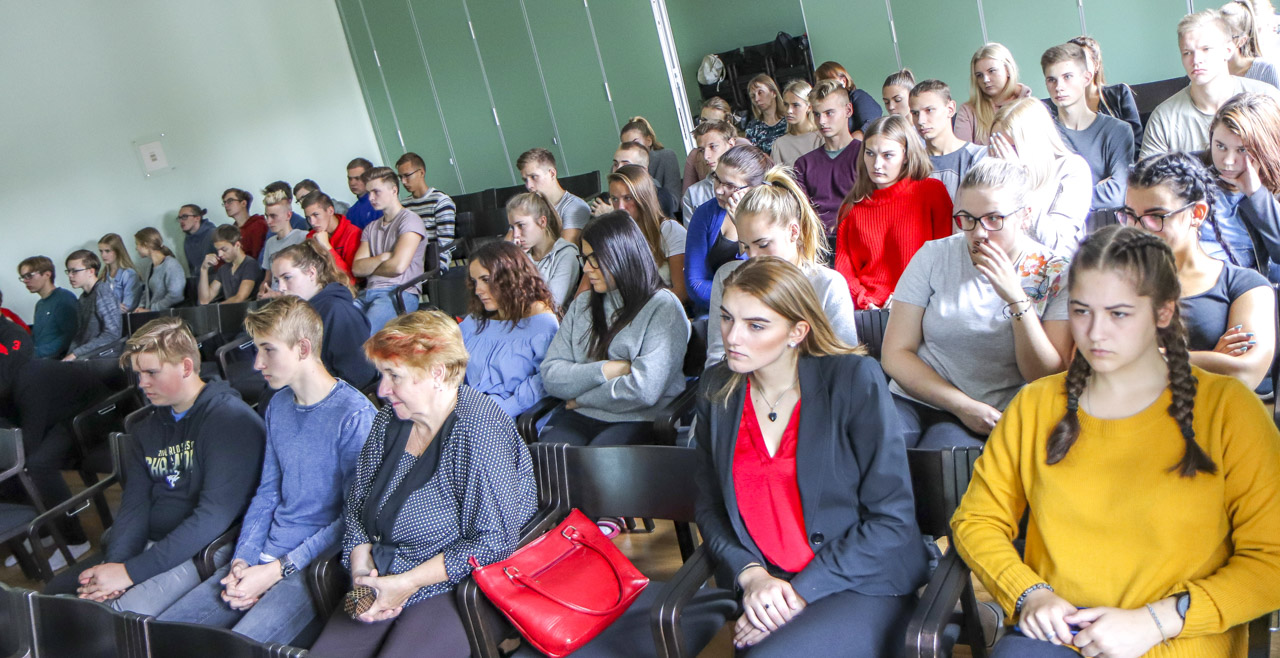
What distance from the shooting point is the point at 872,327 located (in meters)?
2.92

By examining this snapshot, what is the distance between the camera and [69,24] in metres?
7.09

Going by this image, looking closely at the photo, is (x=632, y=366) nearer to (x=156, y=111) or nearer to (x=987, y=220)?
(x=987, y=220)

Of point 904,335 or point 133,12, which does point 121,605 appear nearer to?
point 904,335

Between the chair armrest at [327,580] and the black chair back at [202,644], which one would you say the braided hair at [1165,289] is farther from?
the chair armrest at [327,580]

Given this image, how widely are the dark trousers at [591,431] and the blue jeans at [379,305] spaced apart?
84.6 inches

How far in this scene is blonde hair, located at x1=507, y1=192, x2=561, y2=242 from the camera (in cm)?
416

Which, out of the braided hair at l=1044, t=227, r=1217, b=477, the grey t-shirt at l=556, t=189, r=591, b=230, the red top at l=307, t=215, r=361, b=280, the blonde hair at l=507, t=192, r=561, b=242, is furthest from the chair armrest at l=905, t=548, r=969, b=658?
the red top at l=307, t=215, r=361, b=280

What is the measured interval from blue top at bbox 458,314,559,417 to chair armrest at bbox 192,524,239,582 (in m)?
0.97

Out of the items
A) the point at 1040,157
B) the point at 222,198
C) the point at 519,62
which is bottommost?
the point at 1040,157

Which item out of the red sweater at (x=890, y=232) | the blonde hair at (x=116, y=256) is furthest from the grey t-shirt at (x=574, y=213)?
the blonde hair at (x=116, y=256)

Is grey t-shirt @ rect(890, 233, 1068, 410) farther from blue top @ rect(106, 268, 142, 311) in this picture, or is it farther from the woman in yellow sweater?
blue top @ rect(106, 268, 142, 311)

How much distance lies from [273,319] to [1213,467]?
2.37m

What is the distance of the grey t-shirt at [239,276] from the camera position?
6395mm

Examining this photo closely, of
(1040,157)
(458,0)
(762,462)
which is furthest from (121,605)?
(458,0)
